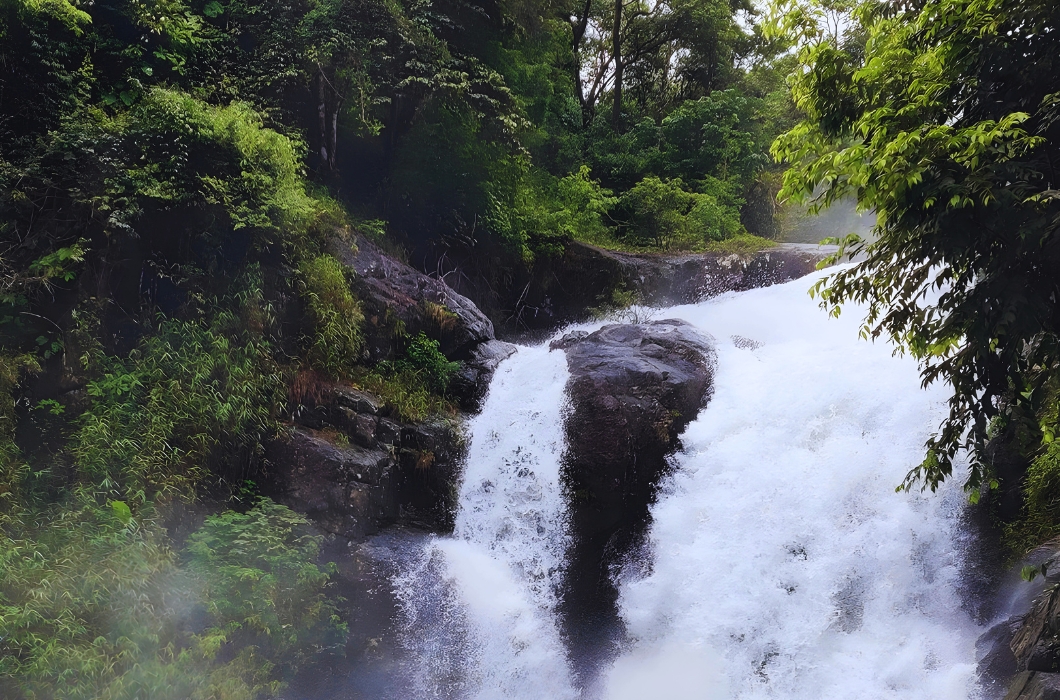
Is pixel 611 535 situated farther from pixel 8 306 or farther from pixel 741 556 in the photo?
pixel 8 306

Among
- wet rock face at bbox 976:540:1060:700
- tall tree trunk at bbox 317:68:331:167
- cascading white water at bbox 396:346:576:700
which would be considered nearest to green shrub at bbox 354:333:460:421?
cascading white water at bbox 396:346:576:700

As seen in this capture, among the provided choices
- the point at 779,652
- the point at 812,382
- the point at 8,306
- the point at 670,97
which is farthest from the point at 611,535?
the point at 670,97

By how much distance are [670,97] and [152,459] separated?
72.5 ft

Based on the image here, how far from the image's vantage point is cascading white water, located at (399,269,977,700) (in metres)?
7.72

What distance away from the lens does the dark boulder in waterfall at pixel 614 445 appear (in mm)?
9344

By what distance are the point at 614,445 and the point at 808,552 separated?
297 cm

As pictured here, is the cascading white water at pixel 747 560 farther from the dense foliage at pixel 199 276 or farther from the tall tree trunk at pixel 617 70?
the tall tree trunk at pixel 617 70

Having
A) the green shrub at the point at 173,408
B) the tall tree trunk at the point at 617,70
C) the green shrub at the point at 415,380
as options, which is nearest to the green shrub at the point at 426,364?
the green shrub at the point at 415,380

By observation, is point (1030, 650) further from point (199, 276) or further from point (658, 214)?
Answer: point (658, 214)

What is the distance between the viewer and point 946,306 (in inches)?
203

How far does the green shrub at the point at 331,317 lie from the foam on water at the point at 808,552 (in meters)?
5.11

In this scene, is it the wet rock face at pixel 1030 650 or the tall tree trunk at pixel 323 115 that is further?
the tall tree trunk at pixel 323 115

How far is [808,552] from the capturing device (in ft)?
28.2

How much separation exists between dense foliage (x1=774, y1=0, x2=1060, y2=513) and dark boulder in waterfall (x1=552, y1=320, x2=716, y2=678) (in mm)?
4826
